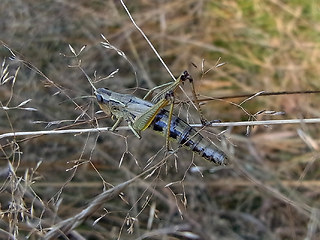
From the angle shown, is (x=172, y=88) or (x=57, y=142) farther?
(x=57, y=142)

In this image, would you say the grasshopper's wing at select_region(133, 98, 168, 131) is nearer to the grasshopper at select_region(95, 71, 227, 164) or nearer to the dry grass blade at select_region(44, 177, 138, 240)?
the grasshopper at select_region(95, 71, 227, 164)

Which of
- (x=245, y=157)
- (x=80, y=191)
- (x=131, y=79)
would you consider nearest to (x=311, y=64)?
(x=245, y=157)

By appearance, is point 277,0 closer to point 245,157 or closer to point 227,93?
point 227,93

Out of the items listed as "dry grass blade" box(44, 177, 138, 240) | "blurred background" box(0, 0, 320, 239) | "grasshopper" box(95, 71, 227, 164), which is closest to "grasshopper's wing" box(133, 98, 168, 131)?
"grasshopper" box(95, 71, 227, 164)

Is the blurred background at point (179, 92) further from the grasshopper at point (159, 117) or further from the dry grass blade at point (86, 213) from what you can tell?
the dry grass blade at point (86, 213)

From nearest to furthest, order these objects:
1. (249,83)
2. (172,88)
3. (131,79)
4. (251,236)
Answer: (172,88), (251,236), (131,79), (249,83)

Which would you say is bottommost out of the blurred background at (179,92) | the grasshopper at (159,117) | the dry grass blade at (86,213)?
the blurred background at (179,92)

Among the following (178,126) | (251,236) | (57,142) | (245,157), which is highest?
(178,126)

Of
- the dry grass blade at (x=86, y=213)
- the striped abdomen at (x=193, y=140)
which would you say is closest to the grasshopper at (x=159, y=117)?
the striped abdomen at (x=193, y=140)
